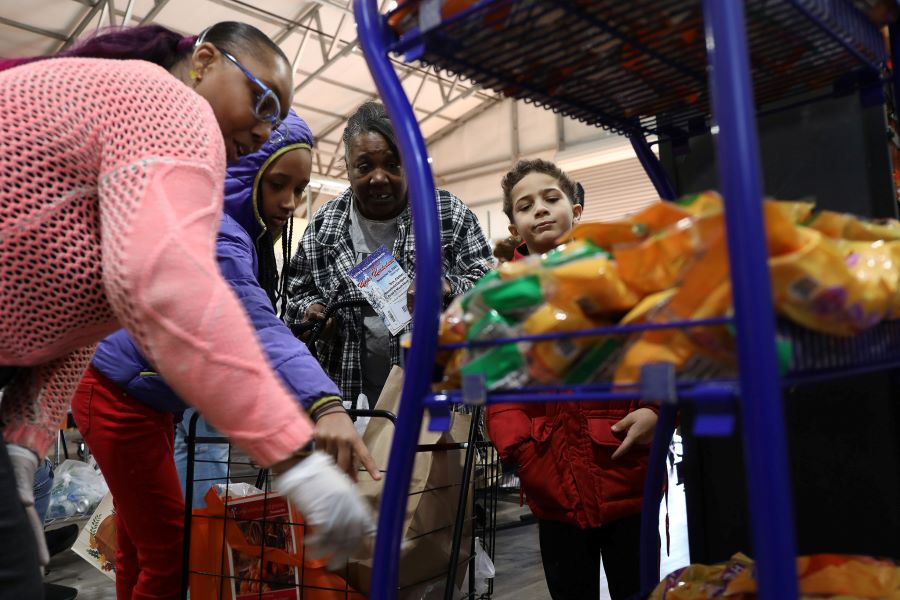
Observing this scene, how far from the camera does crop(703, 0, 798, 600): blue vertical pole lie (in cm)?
58

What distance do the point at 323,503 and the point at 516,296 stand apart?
0.32 metres

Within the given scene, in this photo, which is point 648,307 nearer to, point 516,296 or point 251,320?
point 516,296

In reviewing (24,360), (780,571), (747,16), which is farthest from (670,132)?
(24,360)

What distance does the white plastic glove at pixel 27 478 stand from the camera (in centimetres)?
93

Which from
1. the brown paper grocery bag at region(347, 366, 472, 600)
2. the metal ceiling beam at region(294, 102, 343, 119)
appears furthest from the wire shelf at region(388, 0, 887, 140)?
the metal ceiling beam at region(294, 102, 343, 119)

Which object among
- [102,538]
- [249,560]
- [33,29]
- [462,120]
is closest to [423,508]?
[249,560]

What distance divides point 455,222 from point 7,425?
1.61m

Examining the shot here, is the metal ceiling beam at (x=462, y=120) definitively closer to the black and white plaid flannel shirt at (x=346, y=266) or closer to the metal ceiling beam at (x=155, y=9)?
the metal ceiling beam at (x=155, y=9)

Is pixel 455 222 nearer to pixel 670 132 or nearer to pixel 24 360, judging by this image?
pixel 670 132

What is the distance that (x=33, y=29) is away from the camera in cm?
851

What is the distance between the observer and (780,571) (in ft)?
1.90

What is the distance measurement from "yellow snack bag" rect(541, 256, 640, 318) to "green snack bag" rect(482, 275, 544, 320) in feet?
0.07

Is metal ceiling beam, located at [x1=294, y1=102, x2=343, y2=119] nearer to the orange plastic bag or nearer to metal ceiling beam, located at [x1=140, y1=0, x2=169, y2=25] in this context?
metal ceiling beam, located at [x1=140, y1=0, x2=169, y2=25]

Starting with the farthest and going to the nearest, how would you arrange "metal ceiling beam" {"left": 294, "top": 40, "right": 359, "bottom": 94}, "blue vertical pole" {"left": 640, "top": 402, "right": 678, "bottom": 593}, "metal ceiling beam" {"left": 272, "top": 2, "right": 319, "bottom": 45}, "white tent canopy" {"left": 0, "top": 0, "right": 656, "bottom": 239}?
"metal ceiling beam" {"left": 294, "top": 40, "right": 359, "bottom": 94} < "metal ceiling beam" {"left": 272, "top": 2, "right": 319, "bottom": 45} < "white tent canopy" {"left": 0, "top": 0, "right": 656, "bottom": 239} < "blue vertical pole" {"left": 640, "top": 402, "right": 678, "bottom": 593}
